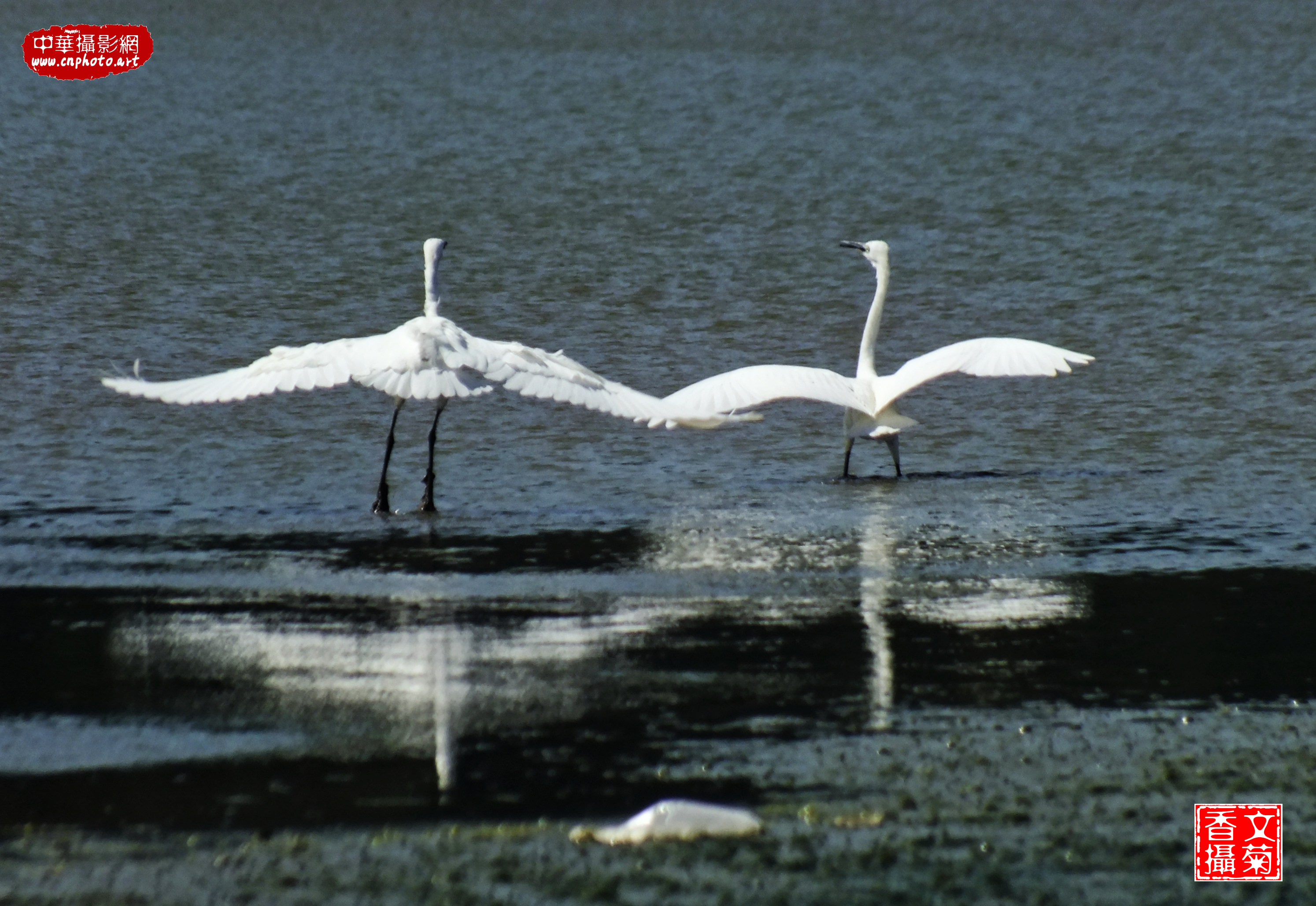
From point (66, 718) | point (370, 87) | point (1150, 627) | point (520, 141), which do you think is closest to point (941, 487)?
point (1150, 627)

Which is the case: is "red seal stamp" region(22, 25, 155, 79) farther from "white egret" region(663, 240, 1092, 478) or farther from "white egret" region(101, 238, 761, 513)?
"white egret" region(101, 238, 761, 513)

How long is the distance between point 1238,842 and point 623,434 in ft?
28.9

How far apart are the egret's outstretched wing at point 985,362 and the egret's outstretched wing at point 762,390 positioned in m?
0.30

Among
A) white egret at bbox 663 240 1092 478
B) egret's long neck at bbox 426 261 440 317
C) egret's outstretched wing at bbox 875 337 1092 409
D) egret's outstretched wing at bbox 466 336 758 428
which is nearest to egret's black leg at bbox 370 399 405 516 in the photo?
egret's long neck at bbox 426 261 440 317

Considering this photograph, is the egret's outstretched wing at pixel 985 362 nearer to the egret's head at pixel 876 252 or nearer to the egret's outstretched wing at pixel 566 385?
the egret's head at pixel 876 252

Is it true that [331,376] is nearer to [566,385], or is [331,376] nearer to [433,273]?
[566,385]

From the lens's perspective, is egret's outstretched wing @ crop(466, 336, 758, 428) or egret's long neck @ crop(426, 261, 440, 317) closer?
egret's outstretched wing @ crop(466, 336, 758, 428)

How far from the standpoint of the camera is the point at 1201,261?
20.9 metres

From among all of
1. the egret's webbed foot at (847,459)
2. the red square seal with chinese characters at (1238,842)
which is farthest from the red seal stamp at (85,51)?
the red square seal with chinese characters at (1238,842)

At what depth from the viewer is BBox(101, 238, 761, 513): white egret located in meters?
10.6

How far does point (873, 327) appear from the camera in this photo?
1412 cm

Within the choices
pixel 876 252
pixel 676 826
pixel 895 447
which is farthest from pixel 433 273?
pixel 676 826

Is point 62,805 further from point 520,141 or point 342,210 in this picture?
point 520,141

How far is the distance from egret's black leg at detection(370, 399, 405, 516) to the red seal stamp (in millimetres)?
26035
